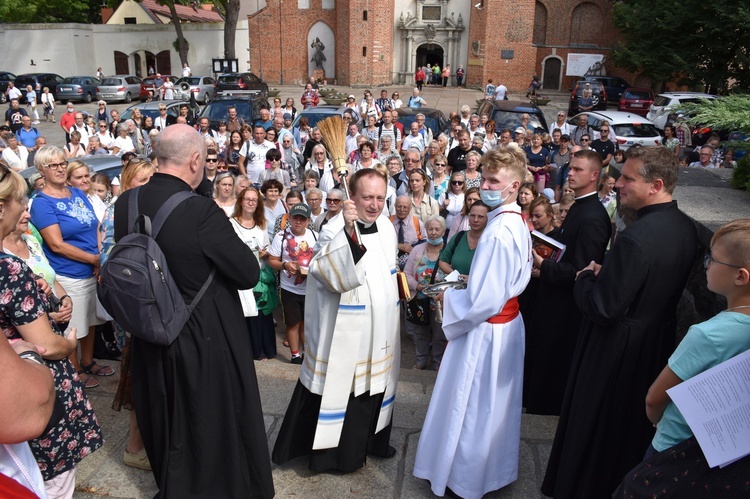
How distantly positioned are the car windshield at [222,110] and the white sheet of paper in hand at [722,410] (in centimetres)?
1635

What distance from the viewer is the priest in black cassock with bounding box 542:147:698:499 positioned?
3.04 m

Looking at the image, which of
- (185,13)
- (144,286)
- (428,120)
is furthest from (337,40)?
(144,286)

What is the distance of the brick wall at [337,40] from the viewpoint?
4044 cm

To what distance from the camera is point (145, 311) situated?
2910 millimetres

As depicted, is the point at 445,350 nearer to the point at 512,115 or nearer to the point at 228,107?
the point at 512,115

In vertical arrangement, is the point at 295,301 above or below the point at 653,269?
below

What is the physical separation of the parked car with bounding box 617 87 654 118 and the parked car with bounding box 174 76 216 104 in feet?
61.7

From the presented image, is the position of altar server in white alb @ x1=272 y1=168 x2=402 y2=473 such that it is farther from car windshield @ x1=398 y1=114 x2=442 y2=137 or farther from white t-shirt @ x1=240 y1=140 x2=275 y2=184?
car windshield @ x1=398 y1=114 x2=442 y2=137

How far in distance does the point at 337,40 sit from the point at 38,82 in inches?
729

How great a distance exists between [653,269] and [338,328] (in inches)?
64.7

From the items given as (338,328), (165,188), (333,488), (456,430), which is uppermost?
(165,188)

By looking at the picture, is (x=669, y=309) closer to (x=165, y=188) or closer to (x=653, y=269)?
(x=653, y=269)

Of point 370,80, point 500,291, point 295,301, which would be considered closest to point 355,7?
point 370,80

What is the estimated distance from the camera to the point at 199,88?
104ft
